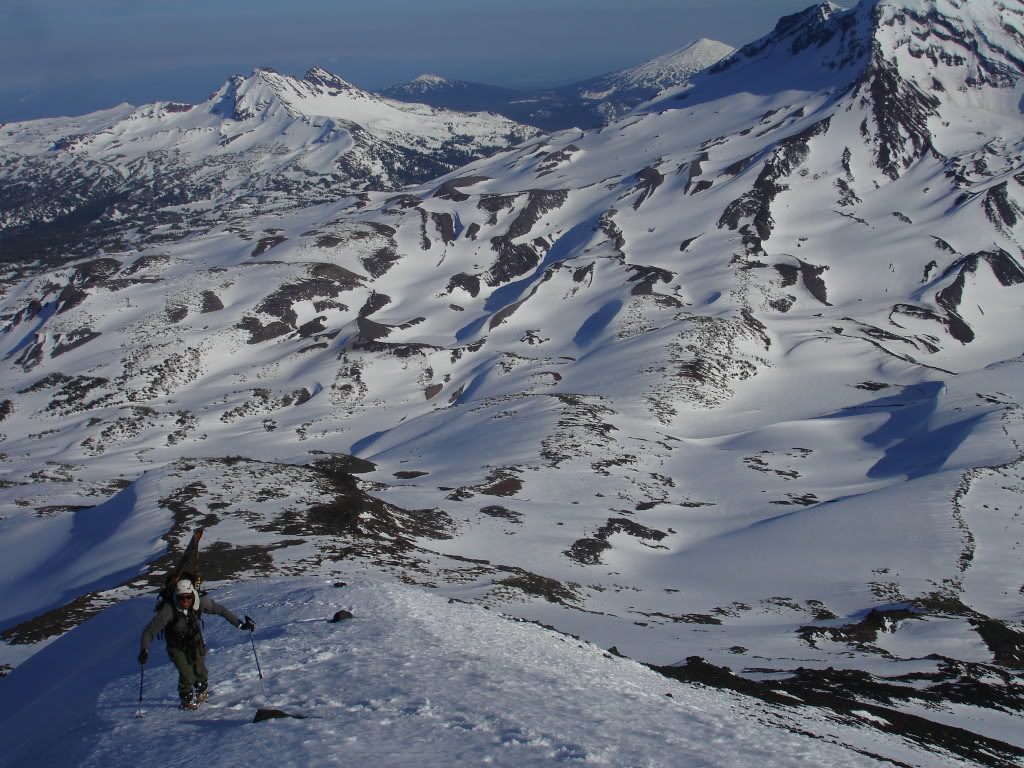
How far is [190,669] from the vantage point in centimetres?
1331

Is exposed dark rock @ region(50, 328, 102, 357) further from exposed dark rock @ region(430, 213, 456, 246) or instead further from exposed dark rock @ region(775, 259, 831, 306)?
exposed dark rock @ region(775, 259, 831, 306)

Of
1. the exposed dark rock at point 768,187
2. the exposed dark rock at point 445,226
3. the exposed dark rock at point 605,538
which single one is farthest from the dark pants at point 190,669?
the exposed dark rock at point 445,226

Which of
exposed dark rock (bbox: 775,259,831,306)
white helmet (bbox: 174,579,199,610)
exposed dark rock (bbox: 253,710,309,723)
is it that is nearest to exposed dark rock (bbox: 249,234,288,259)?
exposed dark rock (bbox: 775,259,831,306)

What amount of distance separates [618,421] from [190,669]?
83397 millimetres

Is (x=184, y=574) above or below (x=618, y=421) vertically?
above

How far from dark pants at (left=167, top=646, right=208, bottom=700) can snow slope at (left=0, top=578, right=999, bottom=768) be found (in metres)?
0.44

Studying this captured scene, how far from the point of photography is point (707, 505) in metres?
70.7

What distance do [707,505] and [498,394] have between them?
173 feet

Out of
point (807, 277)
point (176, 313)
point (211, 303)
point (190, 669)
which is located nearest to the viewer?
point (190, 669)

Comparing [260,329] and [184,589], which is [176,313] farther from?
[184,589]

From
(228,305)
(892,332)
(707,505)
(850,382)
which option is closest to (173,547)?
(707,505)

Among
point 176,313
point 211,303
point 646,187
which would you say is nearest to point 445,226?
point 646,187

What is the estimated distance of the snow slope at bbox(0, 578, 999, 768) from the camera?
12.0m

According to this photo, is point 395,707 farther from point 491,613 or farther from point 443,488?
point 443,488
